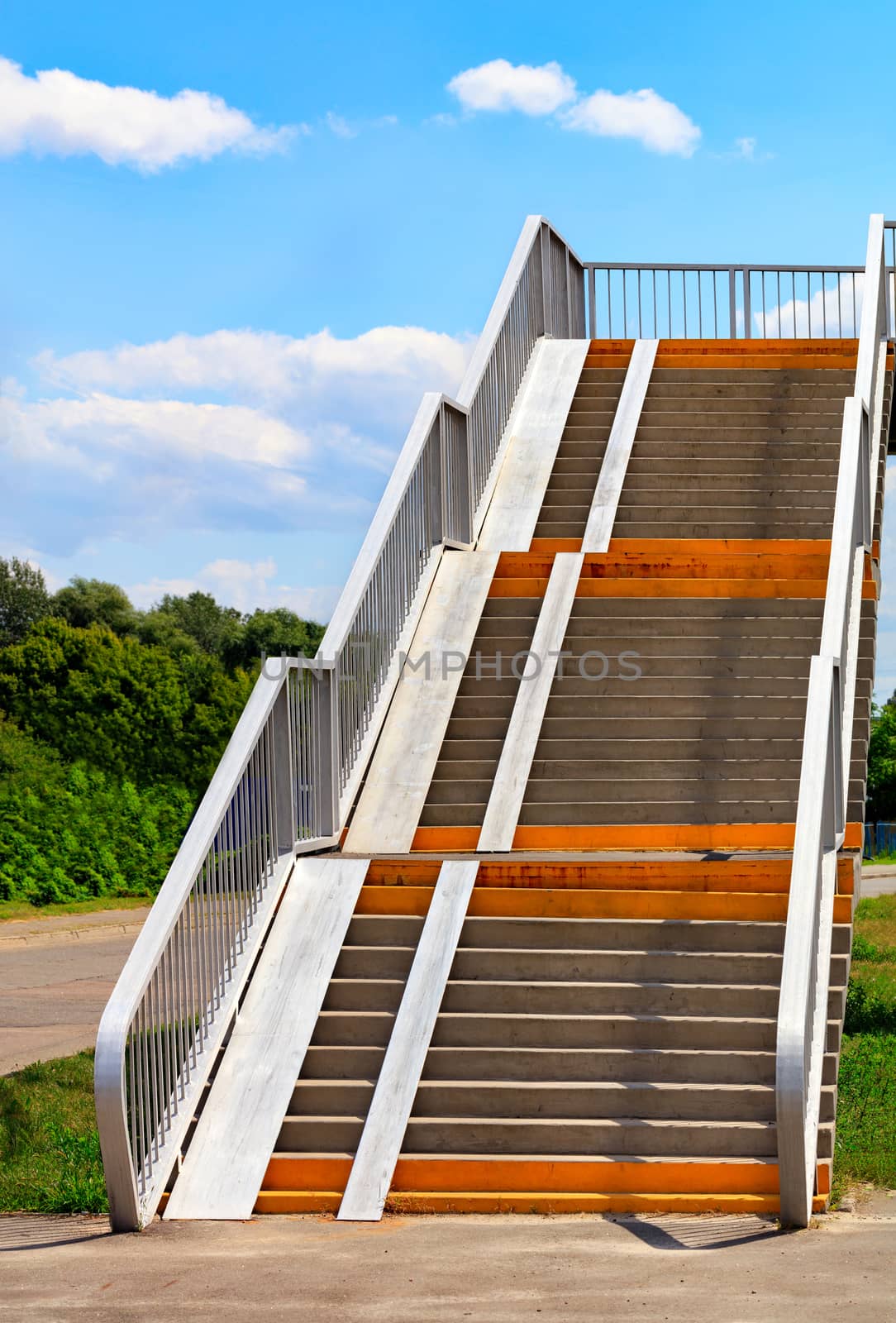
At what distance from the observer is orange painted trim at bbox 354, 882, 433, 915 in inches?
338

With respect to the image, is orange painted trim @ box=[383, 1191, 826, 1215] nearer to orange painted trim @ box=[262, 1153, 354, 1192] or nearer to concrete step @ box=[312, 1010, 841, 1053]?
orange painted trim @ box=[262, 1153, 354, 1192]

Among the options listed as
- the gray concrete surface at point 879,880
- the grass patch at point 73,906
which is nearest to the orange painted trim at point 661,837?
the grass patch at point 73,906

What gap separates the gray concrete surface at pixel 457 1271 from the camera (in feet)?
17.9

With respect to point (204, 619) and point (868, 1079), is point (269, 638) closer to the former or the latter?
point (204, 619)

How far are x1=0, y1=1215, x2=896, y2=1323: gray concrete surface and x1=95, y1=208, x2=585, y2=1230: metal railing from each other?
1.83 feet

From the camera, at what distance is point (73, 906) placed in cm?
2933

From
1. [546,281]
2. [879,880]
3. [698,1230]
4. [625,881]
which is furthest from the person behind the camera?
[879,880]

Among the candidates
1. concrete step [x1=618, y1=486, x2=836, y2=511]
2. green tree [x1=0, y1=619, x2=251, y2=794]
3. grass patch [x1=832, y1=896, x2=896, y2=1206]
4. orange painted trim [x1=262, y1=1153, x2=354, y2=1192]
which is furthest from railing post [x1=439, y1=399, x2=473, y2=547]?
green tree [x1=0, y1=619, x2=251, y2=794]

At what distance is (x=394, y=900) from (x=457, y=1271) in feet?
9.63

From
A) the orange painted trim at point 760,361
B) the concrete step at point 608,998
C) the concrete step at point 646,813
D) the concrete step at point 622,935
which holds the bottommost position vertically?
the concrete step at point 608,998

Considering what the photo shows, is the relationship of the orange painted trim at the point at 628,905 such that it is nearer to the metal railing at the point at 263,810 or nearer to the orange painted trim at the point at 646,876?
the orange painted trim at the point at 646,876

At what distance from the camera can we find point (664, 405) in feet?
48.5

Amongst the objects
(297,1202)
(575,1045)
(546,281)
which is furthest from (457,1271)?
(546,281)

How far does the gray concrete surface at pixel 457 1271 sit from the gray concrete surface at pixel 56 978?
6.83 metres
